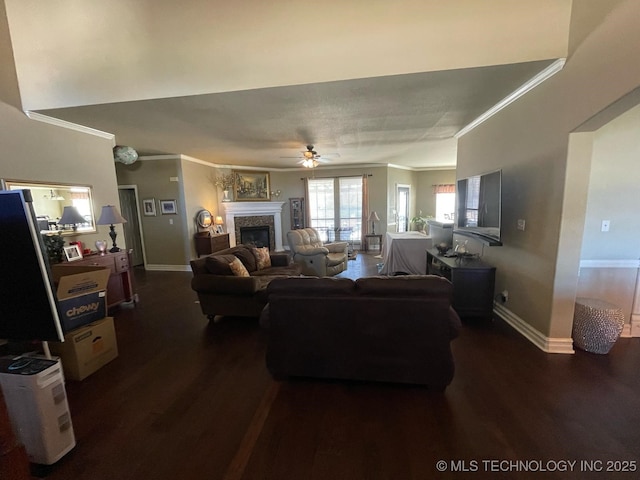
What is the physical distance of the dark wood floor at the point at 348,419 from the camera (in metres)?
1.47

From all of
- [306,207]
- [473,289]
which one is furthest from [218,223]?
[473,289]

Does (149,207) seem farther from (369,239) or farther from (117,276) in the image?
(369,239)

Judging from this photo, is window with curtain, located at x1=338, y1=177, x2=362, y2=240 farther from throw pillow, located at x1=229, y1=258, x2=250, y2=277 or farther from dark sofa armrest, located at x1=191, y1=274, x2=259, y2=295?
dark sofa armrest, located at x1=191, y1=274, x2=259, y2=295

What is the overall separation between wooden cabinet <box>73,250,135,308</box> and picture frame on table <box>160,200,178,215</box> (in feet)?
6.84

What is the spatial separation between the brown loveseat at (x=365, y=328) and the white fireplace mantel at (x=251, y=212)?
17.6 feet

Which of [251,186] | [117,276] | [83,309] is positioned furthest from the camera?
[251,186]

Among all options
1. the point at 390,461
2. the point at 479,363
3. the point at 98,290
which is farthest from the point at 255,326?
the point at 479,363

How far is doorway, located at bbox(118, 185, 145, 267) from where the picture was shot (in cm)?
609

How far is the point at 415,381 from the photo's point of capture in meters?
1.96

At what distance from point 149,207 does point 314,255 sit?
397cm

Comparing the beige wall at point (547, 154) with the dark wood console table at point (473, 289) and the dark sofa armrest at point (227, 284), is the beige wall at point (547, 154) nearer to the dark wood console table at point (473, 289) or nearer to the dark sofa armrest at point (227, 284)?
the dark wood console table at point (473, 289)

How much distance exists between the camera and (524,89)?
104 inches

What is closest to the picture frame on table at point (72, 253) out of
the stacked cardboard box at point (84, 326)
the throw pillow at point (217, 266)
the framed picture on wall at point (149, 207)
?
the stacked cardboard box at point (84, 326)

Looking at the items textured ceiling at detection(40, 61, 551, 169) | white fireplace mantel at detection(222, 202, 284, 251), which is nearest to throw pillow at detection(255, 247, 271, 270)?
textured ceiling at detection(40, 61, 551, 169)
